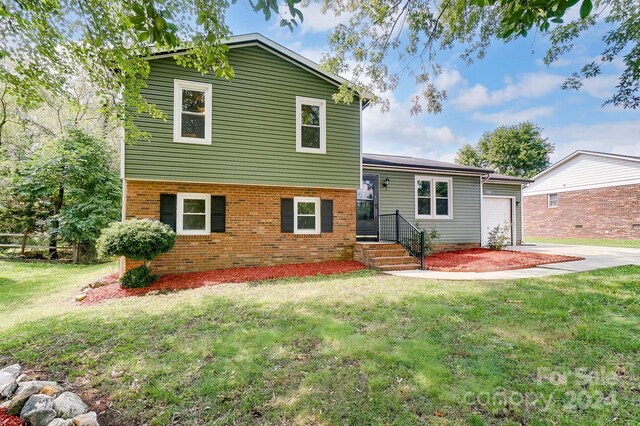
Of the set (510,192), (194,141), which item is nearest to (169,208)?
(194,141)

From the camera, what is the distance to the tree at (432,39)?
19.2 ft

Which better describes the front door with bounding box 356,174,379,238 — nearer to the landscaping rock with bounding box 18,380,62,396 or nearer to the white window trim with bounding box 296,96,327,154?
the white window trim with bounding box 296,96,327,154

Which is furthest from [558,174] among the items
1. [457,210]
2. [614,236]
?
[457,210]

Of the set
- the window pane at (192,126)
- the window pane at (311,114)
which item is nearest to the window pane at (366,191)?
the window pane at (311,114)

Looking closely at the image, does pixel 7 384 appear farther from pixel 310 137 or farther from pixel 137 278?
pixel 310 137

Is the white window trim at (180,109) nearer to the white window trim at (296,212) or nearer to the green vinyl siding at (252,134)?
the green vinyl siding at (252,134)

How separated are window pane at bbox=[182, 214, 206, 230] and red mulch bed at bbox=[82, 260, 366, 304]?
49.0 inches

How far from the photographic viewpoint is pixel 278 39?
8344mm

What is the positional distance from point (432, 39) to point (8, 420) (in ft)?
28.3

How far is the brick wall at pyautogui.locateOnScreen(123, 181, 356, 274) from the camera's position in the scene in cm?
746

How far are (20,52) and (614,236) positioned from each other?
25565mm

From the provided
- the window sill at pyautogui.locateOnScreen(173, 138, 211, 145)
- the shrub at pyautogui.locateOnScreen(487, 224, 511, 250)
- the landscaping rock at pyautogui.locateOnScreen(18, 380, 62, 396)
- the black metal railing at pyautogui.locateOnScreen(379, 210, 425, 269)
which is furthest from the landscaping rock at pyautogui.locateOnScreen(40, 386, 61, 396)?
the shrub at pyautogui.locateOnScreen(487, 224, 511, 250)

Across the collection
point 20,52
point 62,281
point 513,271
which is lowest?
point 62,281

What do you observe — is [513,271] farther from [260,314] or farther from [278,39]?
[278,39]
